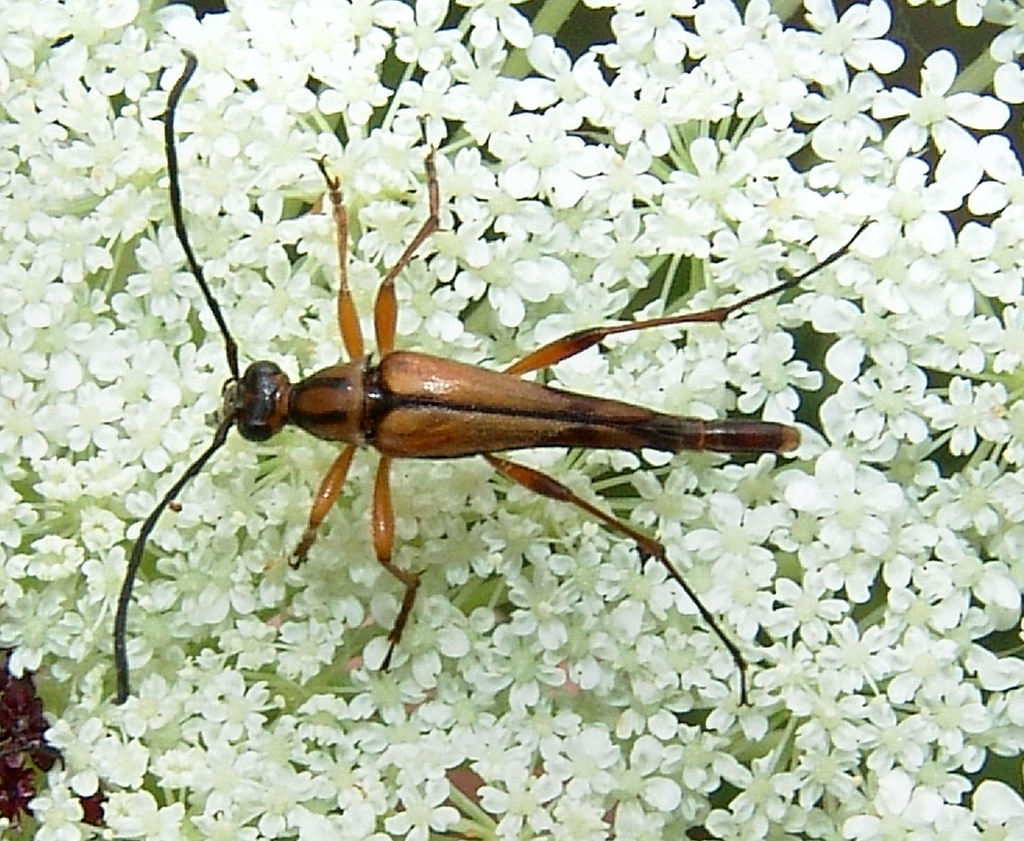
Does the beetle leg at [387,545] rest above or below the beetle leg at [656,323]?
below

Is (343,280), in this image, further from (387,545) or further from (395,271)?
(387,545)

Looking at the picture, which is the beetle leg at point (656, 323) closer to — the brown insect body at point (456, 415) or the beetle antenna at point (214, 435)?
the brown insect body at point (456, 415)

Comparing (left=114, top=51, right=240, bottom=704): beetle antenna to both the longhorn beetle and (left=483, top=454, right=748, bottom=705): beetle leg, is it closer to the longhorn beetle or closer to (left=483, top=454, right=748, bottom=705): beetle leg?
the longhorn beetle

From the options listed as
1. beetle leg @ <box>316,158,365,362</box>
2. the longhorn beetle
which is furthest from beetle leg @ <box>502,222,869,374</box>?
beetle leg @ <box>316,158,365,362</box>

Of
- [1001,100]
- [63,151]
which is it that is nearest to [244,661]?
[63,151]

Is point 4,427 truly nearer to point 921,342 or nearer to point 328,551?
point 328,551

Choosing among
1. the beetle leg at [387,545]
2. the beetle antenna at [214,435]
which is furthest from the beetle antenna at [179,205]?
the beetle leg at [387,545]
